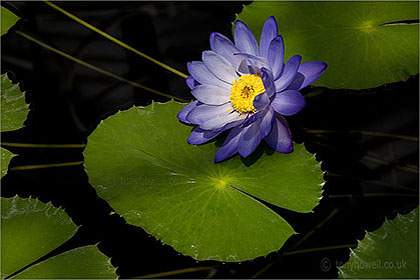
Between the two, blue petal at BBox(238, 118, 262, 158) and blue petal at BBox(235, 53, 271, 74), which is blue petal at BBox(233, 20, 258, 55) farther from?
blue petal at BBox(238, 118, 262, 158)

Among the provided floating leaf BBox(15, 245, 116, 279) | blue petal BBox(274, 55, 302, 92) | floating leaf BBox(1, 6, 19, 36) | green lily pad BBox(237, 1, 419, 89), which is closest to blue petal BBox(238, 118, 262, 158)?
blue petal BBox(274, 55, 302, 92)

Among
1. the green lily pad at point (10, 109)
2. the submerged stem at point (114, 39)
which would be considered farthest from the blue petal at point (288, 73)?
the green lily pad at point (10, 109)

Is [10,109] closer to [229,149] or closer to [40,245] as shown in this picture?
[40,245]

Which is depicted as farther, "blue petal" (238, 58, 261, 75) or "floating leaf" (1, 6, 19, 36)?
"floating leaf" (1, 6, 19, 36)

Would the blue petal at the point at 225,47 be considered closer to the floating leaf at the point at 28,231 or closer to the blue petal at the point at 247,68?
the blue petal at the point at 247,68

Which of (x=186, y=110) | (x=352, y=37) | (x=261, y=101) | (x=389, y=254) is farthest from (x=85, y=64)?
(x=389, y=254)

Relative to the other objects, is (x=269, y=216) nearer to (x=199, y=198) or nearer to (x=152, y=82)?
(x=199, y=198)

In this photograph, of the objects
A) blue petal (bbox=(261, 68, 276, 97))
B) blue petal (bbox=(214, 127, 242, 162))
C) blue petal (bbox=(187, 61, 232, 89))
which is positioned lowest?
blue petal (bbox=(214, 127, 242, 162))

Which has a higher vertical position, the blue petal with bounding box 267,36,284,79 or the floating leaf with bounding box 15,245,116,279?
the blue petal with bounding box 267,36,284,79
